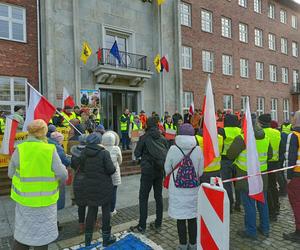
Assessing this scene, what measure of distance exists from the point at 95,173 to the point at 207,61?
60.1 feet

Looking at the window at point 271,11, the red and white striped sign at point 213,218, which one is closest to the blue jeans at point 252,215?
the red and white striped sign at point 213,218

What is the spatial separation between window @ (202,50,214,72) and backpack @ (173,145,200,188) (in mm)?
17387

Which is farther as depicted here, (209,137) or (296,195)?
(296,195)

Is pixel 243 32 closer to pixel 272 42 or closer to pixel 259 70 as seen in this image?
pixel 259 70

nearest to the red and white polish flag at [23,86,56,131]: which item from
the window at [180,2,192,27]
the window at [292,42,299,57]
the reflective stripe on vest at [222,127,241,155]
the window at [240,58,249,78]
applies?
the reflective stripe on vest at [222,127,241,155]

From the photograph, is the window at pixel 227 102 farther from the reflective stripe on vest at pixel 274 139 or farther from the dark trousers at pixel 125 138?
the reflective stripe on vest at pixel 274 139

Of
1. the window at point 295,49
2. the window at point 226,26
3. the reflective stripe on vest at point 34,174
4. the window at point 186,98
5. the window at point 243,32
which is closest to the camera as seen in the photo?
the reflective stripe on vest at point 34,174

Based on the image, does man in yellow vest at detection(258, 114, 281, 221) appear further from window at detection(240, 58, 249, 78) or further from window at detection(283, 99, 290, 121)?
window at detection(283, 99, 290, 121)

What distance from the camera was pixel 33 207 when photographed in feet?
9.95

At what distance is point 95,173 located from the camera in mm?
3963

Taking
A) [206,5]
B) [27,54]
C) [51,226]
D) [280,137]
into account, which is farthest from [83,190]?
A: [206,5]

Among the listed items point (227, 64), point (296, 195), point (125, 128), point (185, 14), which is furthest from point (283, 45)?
point (296, 195)

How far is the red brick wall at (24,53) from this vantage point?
11651 mm

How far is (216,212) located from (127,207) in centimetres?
391
